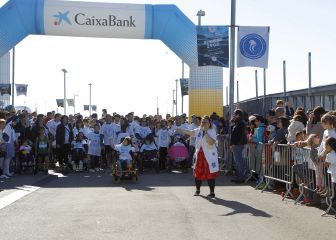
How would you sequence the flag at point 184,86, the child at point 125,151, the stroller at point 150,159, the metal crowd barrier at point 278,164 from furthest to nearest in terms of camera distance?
the flag at point 184,86 → the stroller at point 150,159 → the child at point 125,151 → the metal crowd barrier at point 278,164

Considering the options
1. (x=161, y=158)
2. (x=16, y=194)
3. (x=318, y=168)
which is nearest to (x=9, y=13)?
(x=161, y=158)

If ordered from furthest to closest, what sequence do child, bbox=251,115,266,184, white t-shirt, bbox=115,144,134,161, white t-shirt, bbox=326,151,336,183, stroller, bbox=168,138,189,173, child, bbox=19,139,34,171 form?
stroller, bbox=168,138,189,173 → child, bbox=19,139,34,171 → white t-shirt, bbox=115,144,134,161 → child, bbox=251,115,266,184 → white t-shirt, bbox=326,151,336,183

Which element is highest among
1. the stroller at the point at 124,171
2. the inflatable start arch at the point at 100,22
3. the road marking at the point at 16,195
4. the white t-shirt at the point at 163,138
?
the inflatable start arch at the point at 100,22

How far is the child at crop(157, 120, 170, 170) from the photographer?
18.8m

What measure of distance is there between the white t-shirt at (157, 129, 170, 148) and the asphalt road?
5.06 metres

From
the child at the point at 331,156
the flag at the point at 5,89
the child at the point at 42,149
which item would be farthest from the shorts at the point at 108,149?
the child at the point at 331,156

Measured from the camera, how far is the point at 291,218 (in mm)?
9242

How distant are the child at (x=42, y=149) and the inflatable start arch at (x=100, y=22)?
4380 mm

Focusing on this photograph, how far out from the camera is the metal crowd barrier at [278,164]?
1182cm

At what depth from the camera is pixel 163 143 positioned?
61.7ft

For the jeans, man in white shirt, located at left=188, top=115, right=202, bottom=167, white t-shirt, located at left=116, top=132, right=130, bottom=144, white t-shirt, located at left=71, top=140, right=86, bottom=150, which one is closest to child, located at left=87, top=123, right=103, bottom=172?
white t-shirt, located at left=71, top=140, right=86, bottom=150

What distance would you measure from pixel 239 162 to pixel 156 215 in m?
5.86

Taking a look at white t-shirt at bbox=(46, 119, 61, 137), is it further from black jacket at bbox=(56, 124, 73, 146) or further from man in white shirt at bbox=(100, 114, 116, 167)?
man in white shirt at bbox=(100, 114, 116, 167)

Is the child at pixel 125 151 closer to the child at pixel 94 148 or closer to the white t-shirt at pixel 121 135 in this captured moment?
the white t-shirt at pixel 121 135
